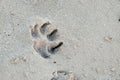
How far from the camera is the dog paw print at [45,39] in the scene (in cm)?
204

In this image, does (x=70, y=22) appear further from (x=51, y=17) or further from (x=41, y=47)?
(x=41, y=47)

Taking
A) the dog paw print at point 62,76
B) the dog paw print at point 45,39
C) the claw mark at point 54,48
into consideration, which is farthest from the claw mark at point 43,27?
the dog paw print at point 62,76

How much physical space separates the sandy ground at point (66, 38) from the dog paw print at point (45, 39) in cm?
3

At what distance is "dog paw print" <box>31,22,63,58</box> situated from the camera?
6.68 ft

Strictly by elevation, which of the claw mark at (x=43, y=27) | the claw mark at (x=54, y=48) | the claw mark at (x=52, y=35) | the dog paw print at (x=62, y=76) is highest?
the claw mark at (x=43, y=27)

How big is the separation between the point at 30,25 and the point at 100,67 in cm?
47

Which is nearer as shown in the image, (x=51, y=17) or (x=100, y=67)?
(x=100, y=67)

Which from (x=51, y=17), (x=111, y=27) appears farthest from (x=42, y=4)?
(x=111, y=27)

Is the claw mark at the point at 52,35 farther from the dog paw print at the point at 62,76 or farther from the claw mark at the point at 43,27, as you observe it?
the dog paw print at the point at 62,76

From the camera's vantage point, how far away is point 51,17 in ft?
7.20

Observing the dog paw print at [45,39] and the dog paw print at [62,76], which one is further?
the dog paw print at [45,39]

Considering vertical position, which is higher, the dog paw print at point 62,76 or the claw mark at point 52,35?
the claw mark at point 52,35

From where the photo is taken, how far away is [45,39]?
6.77 ft

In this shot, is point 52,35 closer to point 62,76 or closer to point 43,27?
point 43,27
